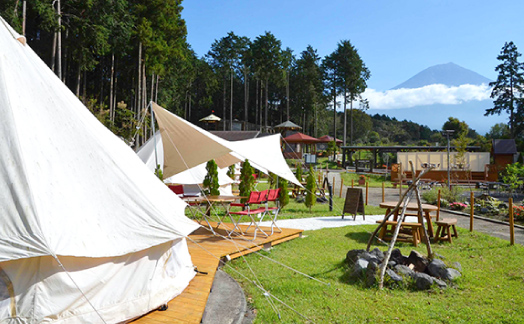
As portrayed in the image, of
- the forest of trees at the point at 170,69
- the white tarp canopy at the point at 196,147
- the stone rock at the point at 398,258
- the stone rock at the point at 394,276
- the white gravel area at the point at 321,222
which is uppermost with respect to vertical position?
the forest of trees at the point at 170,69

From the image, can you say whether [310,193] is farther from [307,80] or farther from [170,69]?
[307,80]

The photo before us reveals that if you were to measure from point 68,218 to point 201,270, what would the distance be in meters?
2.34

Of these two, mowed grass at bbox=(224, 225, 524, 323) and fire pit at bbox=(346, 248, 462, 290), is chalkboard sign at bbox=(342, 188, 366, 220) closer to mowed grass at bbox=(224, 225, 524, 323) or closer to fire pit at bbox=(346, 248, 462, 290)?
mowed grass at bbox=(224, 225, 524, 323)

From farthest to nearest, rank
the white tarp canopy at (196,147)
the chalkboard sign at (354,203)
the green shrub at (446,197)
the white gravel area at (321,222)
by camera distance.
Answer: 1. the green shrub at (446,197)
2. the chalkboard sign at (354,203)
3. the white gravel area at (321,222)
4. the white tarp canopy at (196,147)

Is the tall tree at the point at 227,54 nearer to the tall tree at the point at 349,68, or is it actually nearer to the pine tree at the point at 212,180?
the tall tree at the point at 349,68

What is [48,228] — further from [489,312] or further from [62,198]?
[489,312]

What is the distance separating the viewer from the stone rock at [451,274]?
5758 millimetres

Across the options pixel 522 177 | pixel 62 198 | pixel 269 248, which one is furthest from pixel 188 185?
pixel 522 177

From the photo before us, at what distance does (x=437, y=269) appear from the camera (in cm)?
592

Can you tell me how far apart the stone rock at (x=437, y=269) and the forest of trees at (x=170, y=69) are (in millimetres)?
6047

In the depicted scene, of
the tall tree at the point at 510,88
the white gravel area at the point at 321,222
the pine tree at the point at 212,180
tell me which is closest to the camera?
the white gravel area at the point at 321,222

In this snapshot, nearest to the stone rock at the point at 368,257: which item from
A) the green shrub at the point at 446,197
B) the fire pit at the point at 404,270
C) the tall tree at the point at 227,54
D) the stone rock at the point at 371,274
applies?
the fire pit at the point at 404,270

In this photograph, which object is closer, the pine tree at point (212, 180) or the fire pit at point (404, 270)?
the fire pit at point (404, 270)

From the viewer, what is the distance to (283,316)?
14.6ft
